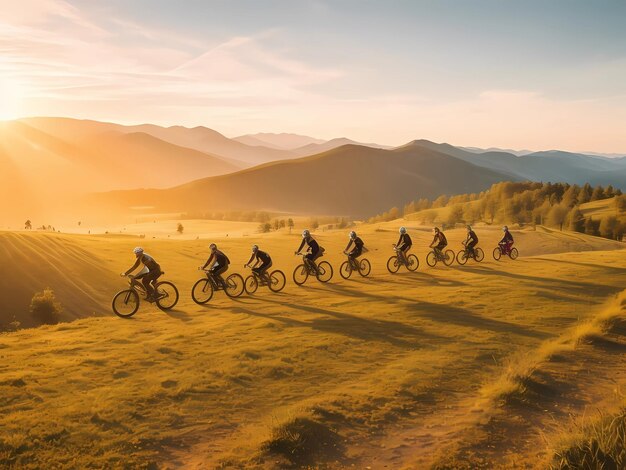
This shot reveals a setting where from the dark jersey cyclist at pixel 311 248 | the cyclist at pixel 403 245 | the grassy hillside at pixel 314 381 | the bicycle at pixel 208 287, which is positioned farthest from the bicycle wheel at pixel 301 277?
the cyclist at pixel 403 245

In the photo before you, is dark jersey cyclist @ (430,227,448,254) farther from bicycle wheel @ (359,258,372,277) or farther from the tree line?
the tree line

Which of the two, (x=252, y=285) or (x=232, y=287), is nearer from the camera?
(x=232, y=287)

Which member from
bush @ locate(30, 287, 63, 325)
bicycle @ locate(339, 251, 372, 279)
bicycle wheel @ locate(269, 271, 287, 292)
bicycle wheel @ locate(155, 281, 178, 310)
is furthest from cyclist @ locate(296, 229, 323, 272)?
Result: bush @ locate(30, 287, 63, 325)

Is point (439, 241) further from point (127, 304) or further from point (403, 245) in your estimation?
point (127, 304)

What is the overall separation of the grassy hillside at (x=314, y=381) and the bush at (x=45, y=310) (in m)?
11.1

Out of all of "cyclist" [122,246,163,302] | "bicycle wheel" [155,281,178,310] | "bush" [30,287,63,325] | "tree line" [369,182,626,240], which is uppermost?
"tree line" [369,182,626,240]

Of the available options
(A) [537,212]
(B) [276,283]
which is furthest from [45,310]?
(A) [537,212]

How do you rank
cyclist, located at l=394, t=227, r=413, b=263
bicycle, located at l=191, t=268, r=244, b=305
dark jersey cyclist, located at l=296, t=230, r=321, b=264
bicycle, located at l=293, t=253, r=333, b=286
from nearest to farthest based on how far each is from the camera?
Result: bicycle, located at l=191, t=268, r=244, b=305, dark jersey cyclist, located at l=296, t=230, r=321, b=264, bicycle, located at l=293, t=253, r=333, b=286, cyclist, located at l=394, t=227, r=413, b=263

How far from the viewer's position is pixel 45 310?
24672mm

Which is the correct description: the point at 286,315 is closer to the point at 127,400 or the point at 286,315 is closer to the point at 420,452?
the point at 127,400

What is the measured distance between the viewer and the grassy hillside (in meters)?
6.94

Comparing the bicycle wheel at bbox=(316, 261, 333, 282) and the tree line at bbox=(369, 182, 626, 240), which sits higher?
the tree line at bbox=(369, 182, 626, 240)

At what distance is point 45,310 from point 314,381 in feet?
67.0

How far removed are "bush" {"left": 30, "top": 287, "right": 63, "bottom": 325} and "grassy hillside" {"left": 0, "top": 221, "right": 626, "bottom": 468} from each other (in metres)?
11.1
